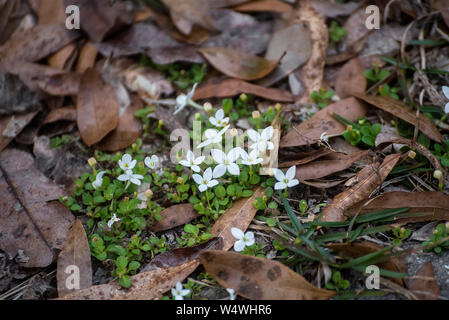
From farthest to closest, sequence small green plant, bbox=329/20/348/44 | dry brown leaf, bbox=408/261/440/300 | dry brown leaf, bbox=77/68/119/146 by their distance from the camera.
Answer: small green plant, bbox=329/20/348/44 → dry brown leaf, bbox=77/68/119/146 → dry brown leaf, bbox=408/261/440/300

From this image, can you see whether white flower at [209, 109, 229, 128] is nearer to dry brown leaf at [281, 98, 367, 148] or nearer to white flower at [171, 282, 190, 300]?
dry brown leaf at [281, 98, 367, 148]

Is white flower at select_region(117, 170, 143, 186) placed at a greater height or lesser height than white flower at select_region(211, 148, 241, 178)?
lesser

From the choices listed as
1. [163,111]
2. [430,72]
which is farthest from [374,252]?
[163,111]

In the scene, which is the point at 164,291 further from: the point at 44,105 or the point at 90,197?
the point at 44,105

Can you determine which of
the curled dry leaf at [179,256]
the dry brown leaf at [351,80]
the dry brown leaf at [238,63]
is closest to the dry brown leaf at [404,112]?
the dry brown leaf at [351,80]

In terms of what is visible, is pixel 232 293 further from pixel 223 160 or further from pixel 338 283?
pixel 223 160

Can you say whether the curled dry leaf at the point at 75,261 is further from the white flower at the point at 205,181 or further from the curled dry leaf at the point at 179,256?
the white flower at the point at 205,181

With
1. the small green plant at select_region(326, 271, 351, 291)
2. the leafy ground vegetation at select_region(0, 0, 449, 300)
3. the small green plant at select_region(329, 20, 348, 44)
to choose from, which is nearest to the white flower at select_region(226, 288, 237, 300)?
the leafy ground vegetation at select_region(0, 0, 449, 300)
